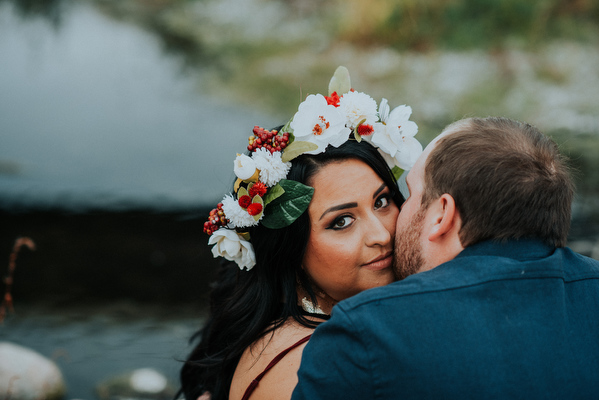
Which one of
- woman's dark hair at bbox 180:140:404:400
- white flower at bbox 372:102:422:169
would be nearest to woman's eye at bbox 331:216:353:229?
woman's dark hair at bbox 180:140:404:400

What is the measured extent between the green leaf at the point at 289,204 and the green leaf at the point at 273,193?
3 cm

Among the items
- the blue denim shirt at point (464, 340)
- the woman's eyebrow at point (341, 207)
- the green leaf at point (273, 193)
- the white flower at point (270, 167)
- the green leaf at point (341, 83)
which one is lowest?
the blue denim shirt at point (464, 340)

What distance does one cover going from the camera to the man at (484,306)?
148 centimetres

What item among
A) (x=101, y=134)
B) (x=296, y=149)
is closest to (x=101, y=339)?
(x=101, y=134)

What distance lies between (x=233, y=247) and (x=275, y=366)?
58 cm

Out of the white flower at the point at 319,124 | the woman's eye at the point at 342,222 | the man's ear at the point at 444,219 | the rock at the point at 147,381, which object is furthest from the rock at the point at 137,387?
the man's ear at the point at 444,219

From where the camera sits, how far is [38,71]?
9070 millimetres

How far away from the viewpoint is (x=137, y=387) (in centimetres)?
529

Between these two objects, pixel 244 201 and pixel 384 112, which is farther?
pixel 384 112

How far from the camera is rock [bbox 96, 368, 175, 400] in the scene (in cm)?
524

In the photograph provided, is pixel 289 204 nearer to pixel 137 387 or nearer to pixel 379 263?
pixel 379 263

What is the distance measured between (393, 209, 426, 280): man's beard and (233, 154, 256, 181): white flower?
0.70 meters

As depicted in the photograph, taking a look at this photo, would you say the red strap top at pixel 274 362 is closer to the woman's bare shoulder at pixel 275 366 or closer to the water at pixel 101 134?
the woman's bare shoulder at pixel 275 366

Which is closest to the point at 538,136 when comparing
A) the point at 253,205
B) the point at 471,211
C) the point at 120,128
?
the point at 471,211
